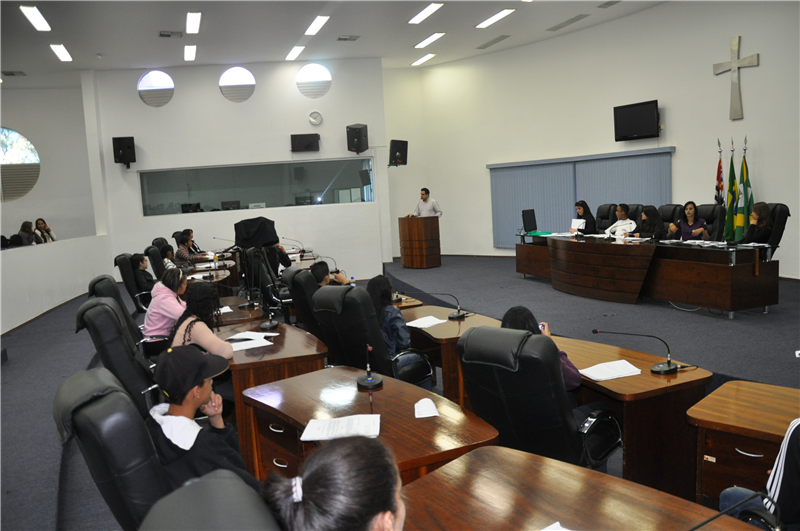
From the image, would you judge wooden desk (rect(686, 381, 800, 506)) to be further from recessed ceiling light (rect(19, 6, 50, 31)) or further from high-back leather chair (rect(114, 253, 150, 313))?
recessed ceiling light (rect(19, 6, 50, 31))

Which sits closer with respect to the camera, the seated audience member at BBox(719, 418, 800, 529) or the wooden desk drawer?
the seated audience member at BBox(719, 418, 800, 529)

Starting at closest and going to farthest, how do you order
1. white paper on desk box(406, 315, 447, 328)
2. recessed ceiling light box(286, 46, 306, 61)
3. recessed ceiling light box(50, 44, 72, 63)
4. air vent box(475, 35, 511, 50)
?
1. white paper on desk box(406, 315, 447, 328)
2. recessed ceiling light box(50, 44, 72, 63)
3. recessed ceiling light box(286, 46, 306, 61)
4. air vent box(475, 35, 511, 50)

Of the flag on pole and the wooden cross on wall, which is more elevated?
the wooden cross on wall

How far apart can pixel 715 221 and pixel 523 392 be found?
24.5 feet

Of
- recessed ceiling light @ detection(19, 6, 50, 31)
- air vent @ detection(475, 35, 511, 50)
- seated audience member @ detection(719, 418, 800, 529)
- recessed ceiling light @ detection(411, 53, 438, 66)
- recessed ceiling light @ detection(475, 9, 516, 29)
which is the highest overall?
air vent @ detection(475, 35, 511, 50)

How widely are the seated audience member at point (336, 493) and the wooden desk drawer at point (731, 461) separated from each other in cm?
186

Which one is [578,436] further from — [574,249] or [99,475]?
[574,249]

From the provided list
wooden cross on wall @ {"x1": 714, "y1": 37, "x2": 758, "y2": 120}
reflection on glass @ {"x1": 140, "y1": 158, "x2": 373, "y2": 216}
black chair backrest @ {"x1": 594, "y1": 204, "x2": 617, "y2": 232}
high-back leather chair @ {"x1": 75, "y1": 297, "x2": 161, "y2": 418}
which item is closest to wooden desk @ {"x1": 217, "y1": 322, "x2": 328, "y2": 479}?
high-back leather chair @ {"x1": 75, "y1": 297, "x2": 161, "y2": 418}

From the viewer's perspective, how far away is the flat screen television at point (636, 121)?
32.1 ft

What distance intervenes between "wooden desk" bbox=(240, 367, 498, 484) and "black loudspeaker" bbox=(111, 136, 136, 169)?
960 cm

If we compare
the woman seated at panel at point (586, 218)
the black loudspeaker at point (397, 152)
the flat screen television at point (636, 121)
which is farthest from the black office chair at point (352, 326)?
the black loudspeaker at point (397, 152)

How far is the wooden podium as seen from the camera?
1133cm

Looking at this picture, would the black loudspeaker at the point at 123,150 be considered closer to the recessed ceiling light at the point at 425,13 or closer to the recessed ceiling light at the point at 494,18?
the recessed ceiling light at the point at 425,13

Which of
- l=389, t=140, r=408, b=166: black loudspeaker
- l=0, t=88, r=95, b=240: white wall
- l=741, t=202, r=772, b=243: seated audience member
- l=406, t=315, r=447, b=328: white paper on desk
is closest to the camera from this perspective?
l=406, t=315, r=447, b=328: white paper on desk
